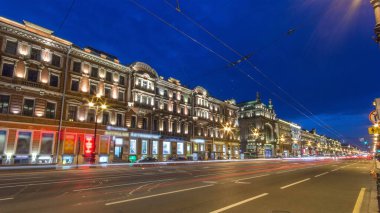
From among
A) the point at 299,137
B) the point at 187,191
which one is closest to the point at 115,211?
the point at 187,191

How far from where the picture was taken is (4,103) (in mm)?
29391

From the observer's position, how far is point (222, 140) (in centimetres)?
6750

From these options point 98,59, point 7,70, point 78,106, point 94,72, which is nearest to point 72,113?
point 78,106

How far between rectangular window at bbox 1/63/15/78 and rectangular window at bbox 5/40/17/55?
1.64 m

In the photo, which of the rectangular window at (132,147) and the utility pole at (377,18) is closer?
the utility pole at (377,18)


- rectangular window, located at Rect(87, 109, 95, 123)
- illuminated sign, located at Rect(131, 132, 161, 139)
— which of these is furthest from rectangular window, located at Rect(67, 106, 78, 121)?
illuminated sign, located at Rect(131, 132, 161, 139)

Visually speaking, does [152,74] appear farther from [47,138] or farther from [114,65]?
[47,138]

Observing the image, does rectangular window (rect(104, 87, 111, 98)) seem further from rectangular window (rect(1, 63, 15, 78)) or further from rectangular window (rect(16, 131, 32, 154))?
rectangular window (rect(1, 63, 15, 78))

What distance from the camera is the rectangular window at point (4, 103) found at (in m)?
29.2

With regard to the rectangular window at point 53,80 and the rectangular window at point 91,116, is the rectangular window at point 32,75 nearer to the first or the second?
the rectangular window at point 53,80

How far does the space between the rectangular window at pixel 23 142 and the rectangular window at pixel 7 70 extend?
719cm

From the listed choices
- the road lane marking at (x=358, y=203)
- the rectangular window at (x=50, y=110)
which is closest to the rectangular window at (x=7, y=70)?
the rectangular window at (x=50, y=110)

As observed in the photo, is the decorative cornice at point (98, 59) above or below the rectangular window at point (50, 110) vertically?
above

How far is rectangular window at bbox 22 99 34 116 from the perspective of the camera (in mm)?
31022
